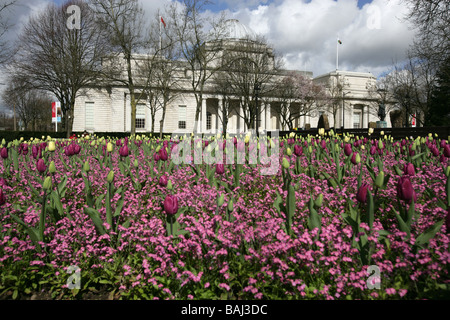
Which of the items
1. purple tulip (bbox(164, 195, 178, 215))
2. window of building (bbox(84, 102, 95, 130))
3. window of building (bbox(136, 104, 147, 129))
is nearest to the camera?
purple tulip (bbox(164, 195, 178, 215))

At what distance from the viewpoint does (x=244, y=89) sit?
36750 mm

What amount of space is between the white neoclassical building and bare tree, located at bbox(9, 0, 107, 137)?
313 inches

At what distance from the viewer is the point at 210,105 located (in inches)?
2232

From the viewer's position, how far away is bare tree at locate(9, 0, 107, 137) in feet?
84.9

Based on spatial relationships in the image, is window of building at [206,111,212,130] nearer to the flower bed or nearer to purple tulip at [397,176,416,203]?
the flower bed

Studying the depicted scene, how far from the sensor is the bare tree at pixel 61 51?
25.9 metres

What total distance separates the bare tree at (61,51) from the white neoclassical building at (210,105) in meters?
7.95

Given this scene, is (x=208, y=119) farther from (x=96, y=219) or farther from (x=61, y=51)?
(x=96, y=219)

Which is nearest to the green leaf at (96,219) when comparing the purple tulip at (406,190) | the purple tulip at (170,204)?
the purple tulip at (170,204)

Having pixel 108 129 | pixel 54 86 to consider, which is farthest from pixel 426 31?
pixel 108 129

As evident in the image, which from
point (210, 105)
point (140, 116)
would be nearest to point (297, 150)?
point (140, 116)

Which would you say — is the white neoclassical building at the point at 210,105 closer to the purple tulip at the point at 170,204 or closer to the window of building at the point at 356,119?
the window of building at the point at 356,119

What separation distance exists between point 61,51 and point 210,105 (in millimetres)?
31885

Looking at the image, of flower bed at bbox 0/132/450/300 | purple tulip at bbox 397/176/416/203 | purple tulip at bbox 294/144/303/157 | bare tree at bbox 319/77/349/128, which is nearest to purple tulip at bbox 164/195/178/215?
flower bed at bbox 0/132/450/300
